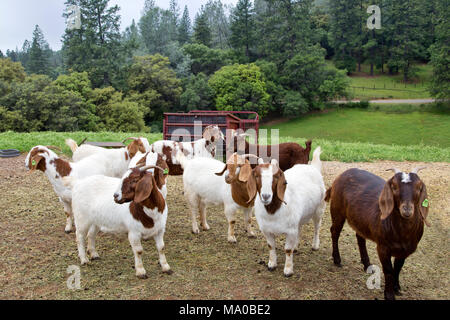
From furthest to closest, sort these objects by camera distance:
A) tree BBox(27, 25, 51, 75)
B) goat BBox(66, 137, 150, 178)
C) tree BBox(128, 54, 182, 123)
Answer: tree BBox(27, 25, 51, 75), tree BBox(128, 54, 182, 123), goat BBox(66, 137, 150, 178)

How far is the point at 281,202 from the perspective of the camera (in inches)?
189

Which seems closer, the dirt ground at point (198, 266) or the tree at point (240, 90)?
the dirt ground at point (198, 266)

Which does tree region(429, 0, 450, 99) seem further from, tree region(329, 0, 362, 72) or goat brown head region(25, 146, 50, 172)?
goat brown head region(25, 146, 50, 172)

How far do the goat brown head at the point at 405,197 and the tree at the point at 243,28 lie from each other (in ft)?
150

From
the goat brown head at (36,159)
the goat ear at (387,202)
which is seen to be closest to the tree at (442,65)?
the goat ear at (387,202)

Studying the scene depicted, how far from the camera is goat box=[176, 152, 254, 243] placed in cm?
614

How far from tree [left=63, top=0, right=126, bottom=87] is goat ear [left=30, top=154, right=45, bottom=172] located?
33.1m

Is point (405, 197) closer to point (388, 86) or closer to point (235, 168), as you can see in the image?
point (235, 168)

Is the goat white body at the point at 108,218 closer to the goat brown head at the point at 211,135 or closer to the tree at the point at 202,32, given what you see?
the goat brown head at the point at 211,135

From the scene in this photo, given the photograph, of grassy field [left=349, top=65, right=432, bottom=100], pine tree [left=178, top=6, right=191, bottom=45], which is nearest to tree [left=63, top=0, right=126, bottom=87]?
pine tree [left=178, top=6, right=191, bottom=45]

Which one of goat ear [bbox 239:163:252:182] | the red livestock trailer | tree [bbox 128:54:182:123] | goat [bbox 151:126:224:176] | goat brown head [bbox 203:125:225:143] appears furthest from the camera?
tree [bbox 128:54:182:123]

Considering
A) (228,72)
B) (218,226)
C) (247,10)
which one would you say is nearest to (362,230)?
(218,226)

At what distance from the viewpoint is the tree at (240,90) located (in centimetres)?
3606

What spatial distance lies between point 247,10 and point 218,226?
4731 centimetres
